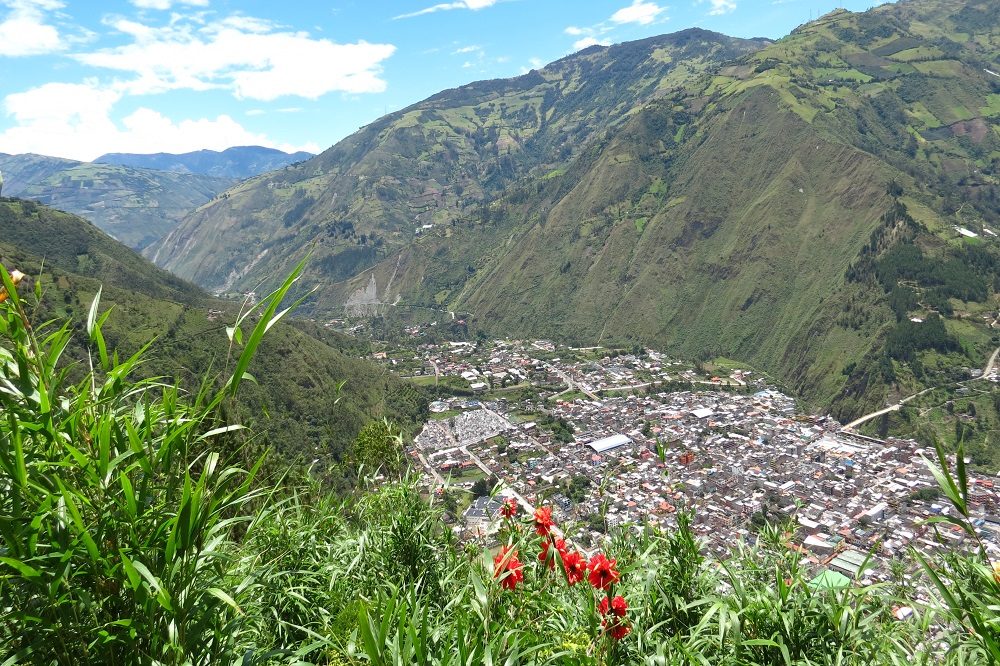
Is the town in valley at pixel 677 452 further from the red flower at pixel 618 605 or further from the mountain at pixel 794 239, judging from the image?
the mountain at pixel 794 239

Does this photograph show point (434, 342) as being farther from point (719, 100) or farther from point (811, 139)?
point (719, 100)

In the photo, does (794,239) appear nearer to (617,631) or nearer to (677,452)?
(677,452)

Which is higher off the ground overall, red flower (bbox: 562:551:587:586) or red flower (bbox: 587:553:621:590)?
red flower (bbox: 587:553:621:590)

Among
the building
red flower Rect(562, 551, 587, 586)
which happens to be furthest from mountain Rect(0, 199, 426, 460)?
red flower Rect(562, 551, 587, 586)

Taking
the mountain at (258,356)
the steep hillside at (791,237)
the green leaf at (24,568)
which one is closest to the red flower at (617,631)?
the green leaf at (24,568)

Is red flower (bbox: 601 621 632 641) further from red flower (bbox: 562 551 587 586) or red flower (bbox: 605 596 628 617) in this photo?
red flower (bbox: 562 551 587 586)

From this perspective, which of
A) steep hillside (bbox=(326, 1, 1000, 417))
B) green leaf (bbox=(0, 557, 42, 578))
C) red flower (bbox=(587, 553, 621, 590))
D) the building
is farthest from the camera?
steep hillside (bbox=(326, 1, 1000, 417))

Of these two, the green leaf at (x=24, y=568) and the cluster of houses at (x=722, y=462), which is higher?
the green leaf at (x=24, y=568)

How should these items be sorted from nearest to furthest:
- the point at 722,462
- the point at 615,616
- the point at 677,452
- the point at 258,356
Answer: the point at 615,616
the point at 722,462
the point at 677,452
the point at 258,356

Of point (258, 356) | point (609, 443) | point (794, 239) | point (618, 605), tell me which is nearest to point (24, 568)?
point (618, 605)

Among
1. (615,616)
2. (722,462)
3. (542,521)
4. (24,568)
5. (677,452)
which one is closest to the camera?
(24,568)

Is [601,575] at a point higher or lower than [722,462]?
higher
